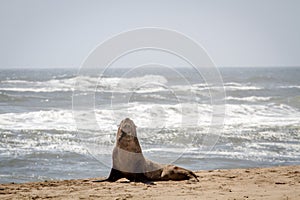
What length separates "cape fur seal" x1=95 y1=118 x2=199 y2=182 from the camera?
7.98 metres

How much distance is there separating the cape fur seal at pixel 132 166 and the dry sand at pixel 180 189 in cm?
20

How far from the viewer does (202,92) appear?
122 ft

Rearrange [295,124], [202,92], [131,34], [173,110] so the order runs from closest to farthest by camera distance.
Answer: [131,34] → [295,124] → [173,110] → [202,92]

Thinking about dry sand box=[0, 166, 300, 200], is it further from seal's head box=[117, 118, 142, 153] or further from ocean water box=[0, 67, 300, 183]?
ocean water box=[0, 67, 300, 183]

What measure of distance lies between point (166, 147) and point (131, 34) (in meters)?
4.90

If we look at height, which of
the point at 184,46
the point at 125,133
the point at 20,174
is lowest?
the point at 20,174

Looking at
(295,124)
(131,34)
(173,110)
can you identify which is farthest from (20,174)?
(173,110)

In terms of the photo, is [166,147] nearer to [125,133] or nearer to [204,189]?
[125,133]

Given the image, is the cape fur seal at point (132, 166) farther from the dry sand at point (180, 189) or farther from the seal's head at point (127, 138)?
the dry sand at point (180, 189)

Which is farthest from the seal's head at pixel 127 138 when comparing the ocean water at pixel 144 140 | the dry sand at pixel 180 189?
the ocean water at pixel 144 140

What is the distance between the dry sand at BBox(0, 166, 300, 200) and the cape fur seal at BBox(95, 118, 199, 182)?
203 mm

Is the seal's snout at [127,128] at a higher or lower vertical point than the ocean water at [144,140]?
higher

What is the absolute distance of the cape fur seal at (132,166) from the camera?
798 centimetres

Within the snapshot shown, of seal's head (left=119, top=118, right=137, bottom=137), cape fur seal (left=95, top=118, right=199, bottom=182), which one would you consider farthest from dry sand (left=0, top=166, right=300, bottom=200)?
seal's head (left=119, top=118, right=137, bottom=137)
